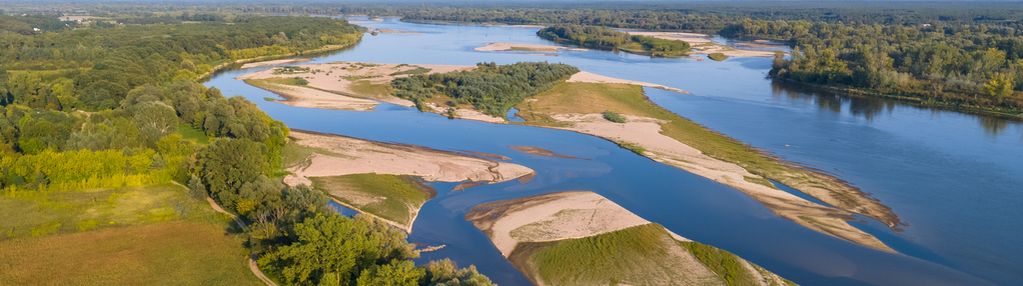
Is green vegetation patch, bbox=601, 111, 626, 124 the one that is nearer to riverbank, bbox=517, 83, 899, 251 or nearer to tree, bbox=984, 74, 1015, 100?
riverbank, bbox=517, 83, 899, 251

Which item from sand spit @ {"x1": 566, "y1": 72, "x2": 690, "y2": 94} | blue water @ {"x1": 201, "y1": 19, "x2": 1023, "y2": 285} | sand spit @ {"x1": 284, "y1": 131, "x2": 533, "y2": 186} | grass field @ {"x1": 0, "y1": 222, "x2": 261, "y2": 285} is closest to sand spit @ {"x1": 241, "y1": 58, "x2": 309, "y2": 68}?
blue water @ {"x1": 201, "y1": 19, "x2": 1023, "y2": 285}

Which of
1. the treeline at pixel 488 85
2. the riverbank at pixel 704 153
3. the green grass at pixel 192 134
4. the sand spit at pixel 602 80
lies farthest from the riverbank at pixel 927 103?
the green grass at pixel 192 134

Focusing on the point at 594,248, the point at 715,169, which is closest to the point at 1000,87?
the point at 715,169

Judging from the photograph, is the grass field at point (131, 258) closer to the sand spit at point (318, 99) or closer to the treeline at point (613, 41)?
the sand spit at point (318, 99)

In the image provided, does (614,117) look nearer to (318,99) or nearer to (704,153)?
(704,153)

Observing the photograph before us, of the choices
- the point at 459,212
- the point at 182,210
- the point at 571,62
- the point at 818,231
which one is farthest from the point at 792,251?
the point at 571,62

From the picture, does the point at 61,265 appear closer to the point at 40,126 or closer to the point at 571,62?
the point at 40,126
